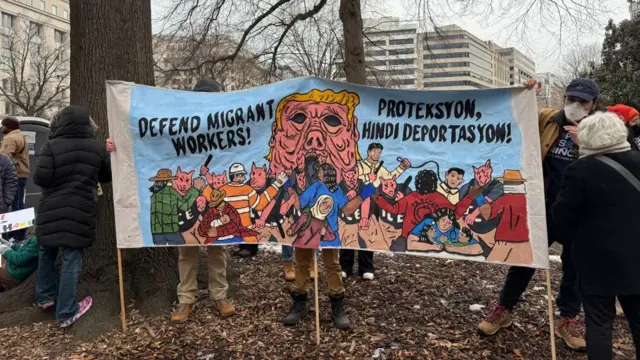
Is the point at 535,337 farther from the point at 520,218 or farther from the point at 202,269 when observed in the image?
the point at 202,269

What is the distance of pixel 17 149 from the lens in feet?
26.6

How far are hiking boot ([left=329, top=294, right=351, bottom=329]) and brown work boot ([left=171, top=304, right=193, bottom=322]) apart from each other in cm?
126

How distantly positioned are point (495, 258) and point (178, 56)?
12.0m

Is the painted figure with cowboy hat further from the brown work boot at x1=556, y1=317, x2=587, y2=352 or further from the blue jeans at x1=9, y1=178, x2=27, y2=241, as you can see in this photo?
the blue jeans at x1=9, y1=178, x2=27, y2=241

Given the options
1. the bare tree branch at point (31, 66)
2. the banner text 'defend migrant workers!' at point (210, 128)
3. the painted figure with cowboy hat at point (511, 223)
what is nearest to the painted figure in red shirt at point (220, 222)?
the banner text 'defend migrant workers!' at point (210, 128)

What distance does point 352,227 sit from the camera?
3.72 metres

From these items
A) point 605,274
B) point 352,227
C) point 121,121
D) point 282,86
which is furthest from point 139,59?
point 605,274

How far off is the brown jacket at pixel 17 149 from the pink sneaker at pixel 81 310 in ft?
16.6

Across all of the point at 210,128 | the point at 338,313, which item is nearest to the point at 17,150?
the point at 210,128

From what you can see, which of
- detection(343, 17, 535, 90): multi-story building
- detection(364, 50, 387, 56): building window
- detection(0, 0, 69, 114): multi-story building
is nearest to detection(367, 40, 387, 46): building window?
detection(343, 17, 535, 90): multi-story building

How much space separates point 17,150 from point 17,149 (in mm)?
17

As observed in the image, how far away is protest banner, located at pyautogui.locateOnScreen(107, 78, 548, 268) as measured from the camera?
3484 millimetres

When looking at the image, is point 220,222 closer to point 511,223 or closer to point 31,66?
point 511,223

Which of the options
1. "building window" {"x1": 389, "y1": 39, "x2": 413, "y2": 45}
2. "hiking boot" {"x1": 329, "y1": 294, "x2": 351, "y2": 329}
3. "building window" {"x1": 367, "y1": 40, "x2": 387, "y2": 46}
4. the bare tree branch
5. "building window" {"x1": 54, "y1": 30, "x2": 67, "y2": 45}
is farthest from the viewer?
"building window" {"x1": 54, "y1": 30, "x2": 67, "y2": 45}
